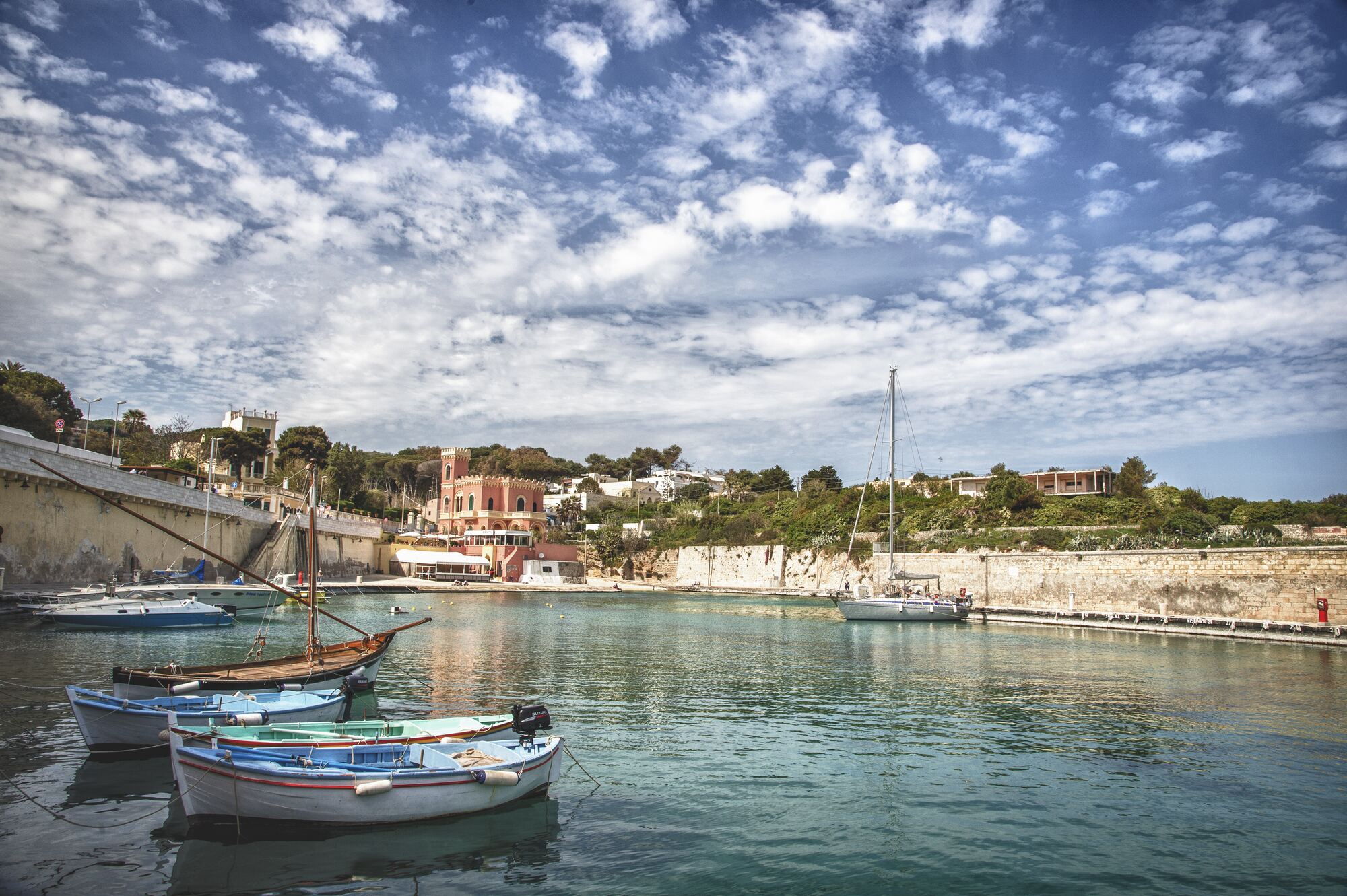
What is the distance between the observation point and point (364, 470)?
99812 millimetres

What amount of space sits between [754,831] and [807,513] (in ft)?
210

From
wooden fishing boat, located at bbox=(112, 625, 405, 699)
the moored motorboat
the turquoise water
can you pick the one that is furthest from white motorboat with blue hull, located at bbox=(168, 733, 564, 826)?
wooden fishing boat, located at bbox=(112, 625, 405, 699)

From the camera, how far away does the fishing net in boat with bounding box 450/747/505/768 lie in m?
9.59

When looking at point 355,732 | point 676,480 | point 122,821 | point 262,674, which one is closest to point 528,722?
point 355,732

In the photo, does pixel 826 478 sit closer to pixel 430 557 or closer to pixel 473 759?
pixel 430 557

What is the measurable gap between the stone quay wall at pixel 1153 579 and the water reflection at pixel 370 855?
106 feet

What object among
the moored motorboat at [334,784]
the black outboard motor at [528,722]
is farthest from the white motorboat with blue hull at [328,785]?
the black outboard motor at [528,722]

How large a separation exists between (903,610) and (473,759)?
34733mm

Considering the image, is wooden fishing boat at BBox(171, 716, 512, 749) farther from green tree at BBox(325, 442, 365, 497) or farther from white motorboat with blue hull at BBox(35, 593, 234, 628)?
green tree at BBox(325, 442, 365, 497)

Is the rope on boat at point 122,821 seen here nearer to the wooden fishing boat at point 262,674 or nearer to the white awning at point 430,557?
the wooden fishing boat at point 262,674

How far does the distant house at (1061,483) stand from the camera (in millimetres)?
66688

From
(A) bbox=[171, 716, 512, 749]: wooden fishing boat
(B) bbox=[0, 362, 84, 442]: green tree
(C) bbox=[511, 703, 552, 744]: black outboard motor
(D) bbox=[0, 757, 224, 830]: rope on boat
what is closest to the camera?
(D) bbox=[0, 757, 224, 830]: rope on boat

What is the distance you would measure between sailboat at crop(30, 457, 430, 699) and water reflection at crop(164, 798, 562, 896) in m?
3.99

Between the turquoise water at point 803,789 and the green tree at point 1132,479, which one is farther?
the green tree at point 1132,479
